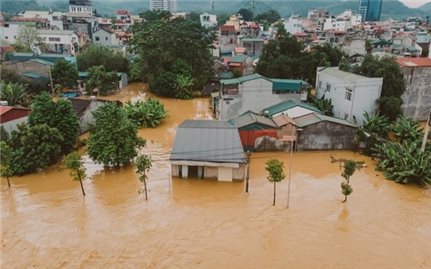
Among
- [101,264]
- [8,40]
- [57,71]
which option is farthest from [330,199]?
[8,40]

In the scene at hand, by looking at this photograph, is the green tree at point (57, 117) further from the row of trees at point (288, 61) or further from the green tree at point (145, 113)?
the row of trees at point (288, 61)

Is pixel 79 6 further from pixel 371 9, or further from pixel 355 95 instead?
pixel 371 9

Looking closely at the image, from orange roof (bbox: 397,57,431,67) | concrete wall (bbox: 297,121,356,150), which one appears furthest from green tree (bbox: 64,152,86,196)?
orange roof (bbox: 397,57,431,67)

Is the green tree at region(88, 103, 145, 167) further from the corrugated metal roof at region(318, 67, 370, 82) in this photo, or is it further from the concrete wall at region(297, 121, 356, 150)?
the corrugated metal roof at region(318, 67, 370, 82)

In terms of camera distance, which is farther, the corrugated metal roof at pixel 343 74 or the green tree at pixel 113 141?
the corrugated metal roof at pixel 343 74

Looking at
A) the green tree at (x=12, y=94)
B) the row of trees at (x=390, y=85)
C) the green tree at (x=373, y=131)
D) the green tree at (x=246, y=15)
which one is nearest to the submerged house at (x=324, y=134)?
the green tree at (x=373, y=131)

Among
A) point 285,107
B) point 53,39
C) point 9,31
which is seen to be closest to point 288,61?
point 285,107

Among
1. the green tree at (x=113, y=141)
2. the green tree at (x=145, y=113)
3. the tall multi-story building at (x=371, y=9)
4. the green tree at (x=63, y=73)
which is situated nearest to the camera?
the green tree at (x=113, y=141)
